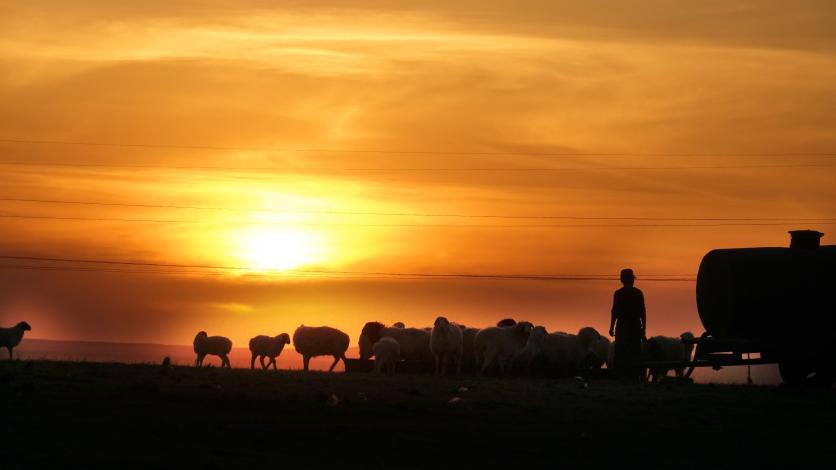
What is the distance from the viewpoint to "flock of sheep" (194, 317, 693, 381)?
40219 millimetres

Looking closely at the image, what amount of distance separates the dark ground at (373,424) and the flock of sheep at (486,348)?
15.3 metres

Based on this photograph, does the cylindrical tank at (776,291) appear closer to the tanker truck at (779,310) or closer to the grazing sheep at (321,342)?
the tanker truck at (779,310)

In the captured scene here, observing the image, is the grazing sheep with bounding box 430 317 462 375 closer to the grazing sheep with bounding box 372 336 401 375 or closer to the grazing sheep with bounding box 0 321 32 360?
the grazing sheep with bounding box 372 336 401 375

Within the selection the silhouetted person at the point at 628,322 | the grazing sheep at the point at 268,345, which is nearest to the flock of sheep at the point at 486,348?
the grazing sheep at the point at 268,345

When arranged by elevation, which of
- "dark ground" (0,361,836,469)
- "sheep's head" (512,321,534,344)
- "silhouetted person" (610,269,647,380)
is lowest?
"dark ground" (0,361,836,469)

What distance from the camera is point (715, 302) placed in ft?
107

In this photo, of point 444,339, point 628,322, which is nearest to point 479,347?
point 444,339

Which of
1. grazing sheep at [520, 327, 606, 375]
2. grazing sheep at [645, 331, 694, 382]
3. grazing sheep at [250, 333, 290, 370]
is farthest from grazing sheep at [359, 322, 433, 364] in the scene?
grazing sheep at [645, 331, 694, 382]

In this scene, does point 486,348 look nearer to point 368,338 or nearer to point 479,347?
point 479,347

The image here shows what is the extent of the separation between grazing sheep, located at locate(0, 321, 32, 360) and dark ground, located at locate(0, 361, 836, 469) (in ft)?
70.3

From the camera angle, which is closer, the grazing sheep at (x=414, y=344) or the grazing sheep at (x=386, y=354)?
the grazing sheep at (x=386, y=354)

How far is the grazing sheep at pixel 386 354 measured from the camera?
4112cm

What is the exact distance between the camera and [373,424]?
17.6 meters

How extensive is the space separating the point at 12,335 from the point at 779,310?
1083 inches
